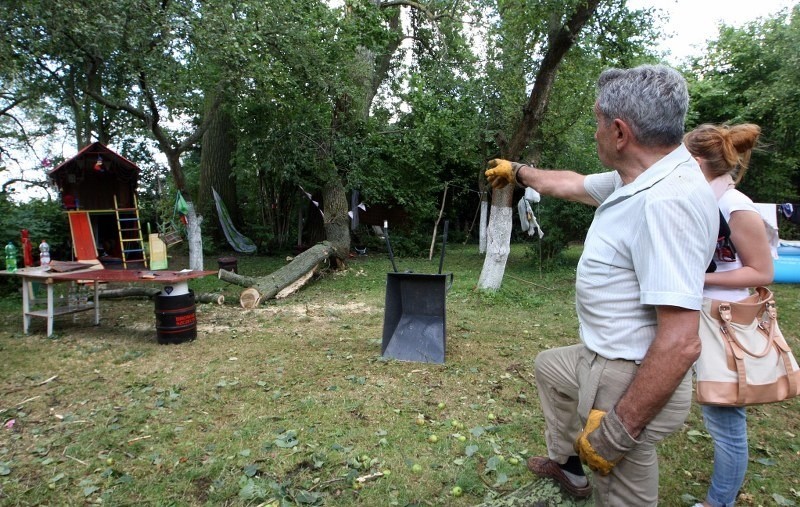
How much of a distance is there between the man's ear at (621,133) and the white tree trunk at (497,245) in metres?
6.22

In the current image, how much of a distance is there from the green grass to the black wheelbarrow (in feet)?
0.63

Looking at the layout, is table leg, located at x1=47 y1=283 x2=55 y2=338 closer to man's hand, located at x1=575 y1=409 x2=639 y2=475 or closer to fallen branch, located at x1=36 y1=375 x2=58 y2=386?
fallen branch, located at x1=36 y1=375 x2=58 y2=386

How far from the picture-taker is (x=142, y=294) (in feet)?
26.3

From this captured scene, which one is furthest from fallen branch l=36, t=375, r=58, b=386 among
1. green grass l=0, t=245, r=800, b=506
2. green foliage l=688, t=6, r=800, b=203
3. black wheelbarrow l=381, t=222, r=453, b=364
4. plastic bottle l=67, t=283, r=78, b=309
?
green foliage l=688, t=6, r=800, b=203

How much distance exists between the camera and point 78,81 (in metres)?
9.30

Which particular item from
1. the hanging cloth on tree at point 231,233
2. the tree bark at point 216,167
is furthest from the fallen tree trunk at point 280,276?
the tree bark at point 216,167

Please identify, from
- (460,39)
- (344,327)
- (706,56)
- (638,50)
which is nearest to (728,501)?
(344,327)

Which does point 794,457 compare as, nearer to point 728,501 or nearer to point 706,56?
point 728,501

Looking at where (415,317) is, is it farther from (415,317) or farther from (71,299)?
(71,299)

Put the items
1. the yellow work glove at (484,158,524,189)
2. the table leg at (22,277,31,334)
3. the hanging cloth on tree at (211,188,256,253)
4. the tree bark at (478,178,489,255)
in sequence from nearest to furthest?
the yellow work glove at (484,158,524,189) < the table leg at (22,277,31,334) < the hanging cloth on tree at (211,188,256,253) < the tree bark at (478,178,489,255)

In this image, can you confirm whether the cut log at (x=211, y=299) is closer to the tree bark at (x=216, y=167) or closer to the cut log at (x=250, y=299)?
the cut log at (x=250, y=299)

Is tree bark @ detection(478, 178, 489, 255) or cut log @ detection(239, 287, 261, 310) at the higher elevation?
tree bark @ detection(478, 178, 489, 255)

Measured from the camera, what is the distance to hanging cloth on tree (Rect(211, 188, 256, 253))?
13742mm

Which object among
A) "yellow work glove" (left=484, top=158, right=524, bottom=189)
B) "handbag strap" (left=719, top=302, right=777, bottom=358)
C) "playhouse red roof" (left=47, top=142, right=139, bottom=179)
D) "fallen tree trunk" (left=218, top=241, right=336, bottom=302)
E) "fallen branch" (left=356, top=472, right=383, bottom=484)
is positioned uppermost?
"playhouse red roof" (left=47, top=142, right=139, bottom=179)
